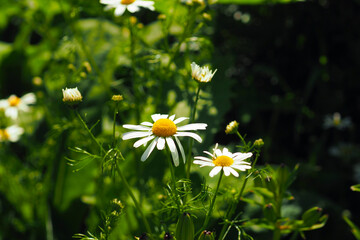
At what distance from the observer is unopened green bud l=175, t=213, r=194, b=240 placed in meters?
0.72

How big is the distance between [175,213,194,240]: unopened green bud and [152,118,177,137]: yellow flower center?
145mm

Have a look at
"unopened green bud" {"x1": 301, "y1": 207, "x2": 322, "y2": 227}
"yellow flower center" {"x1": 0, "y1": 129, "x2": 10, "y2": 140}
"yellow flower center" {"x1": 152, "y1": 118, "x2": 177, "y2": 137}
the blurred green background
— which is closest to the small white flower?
"yellow flower center" {"x1": 152, "y1": 118, "x2": 177, "y2": 137}

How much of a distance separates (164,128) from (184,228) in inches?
7.0

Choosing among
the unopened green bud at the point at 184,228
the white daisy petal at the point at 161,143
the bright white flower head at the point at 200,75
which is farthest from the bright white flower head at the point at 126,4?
the unopened green bud at the point at 184,228

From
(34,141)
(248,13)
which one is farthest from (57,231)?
(248,13)

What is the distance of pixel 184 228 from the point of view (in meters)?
0.73

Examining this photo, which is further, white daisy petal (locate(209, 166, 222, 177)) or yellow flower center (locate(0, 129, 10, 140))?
yellow flower center (locate(0, 129, 10, 140))

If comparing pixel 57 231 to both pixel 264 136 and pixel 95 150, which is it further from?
pixel 264 136

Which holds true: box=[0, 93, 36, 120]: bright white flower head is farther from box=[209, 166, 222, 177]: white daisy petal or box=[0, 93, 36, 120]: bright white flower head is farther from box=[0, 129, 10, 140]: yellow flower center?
box=[209, 166, 222, 177]: white daisy petal

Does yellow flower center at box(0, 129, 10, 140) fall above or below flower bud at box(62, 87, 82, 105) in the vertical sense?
below

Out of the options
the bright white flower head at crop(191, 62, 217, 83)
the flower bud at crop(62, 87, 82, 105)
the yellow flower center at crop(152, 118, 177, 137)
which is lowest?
the yellow flower center at crop(152, 118, 177, 137)

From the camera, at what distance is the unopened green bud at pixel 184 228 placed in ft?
2.38

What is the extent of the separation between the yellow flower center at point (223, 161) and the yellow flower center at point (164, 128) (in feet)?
0.30

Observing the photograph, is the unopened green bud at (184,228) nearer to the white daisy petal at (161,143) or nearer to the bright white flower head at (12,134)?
the white daisy petal at (161,143)
